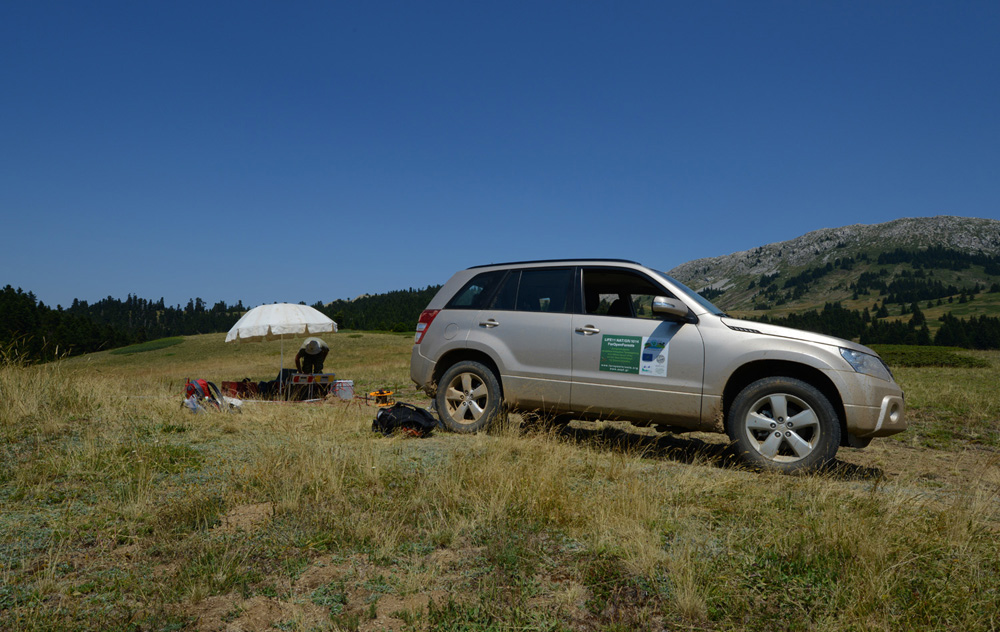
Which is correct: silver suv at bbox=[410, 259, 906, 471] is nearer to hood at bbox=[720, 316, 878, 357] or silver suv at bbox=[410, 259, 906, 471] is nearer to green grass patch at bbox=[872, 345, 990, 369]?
hood at bbox=[720, 316, 878, 357]

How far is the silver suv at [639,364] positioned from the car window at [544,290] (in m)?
0.01

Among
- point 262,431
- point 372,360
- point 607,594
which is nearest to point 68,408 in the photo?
point 262,431

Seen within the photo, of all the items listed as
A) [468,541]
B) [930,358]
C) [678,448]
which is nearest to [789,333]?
[678,448]

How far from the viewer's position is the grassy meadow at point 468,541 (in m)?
2.53

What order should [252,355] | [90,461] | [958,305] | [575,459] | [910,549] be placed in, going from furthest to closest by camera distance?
[958,305] < [252,355] < [575,459] < [90,461] < [910,549]

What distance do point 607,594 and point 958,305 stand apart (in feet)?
692

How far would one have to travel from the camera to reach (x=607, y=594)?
8.85ft

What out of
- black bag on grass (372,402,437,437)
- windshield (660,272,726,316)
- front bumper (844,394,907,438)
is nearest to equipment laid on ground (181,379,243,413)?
black bag on grass (372,402,437,437)

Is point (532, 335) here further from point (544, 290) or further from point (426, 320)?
point (426, 320)

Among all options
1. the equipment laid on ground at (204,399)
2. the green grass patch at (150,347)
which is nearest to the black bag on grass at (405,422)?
the equipment laid on ground at (204,399)

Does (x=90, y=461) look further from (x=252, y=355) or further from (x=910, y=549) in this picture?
(x=252, y=355)

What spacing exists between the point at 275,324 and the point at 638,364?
33.9 feet

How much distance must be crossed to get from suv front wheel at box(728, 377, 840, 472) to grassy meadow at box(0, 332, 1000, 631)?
34cm

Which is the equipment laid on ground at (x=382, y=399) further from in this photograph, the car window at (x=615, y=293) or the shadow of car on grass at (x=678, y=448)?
the car window at (x=615, y=293)
